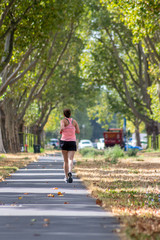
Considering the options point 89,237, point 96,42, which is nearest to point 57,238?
point 89,237

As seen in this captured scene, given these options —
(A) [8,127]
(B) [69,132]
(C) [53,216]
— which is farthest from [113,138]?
(C) [53,216]

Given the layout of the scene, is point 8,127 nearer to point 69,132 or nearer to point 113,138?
point 113,138

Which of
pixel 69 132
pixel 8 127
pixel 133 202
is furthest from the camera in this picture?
pixel 8 127

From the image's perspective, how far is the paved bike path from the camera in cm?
695

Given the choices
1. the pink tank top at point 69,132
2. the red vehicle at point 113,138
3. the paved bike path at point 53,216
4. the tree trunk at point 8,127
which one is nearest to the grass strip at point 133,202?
the paved bike path at point 53,216

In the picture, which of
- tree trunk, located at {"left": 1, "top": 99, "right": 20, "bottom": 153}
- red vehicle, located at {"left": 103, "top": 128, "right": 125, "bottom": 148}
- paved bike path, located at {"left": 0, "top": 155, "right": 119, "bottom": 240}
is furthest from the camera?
red vehicle, located at {"left": 103, "top": 128, "right": 125, "bottom": 148}

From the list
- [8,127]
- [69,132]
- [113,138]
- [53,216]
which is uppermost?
[8,127]

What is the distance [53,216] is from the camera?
8.39 metres

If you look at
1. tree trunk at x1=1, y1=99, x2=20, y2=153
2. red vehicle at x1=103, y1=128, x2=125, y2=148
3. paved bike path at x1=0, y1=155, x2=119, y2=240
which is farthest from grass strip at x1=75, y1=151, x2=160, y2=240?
red vehicle at x1=103, y1=128, x2=125, y2=148

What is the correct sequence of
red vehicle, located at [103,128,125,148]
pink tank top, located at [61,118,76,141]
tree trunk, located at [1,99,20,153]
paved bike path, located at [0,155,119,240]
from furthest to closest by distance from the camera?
1. red vehicle, located at [103,128,125,148]
2. tree trunk, located at [1,99,20,153]
3. pink tank top, located at [61,118,76,141]
4. paved bike path, located at [0,155,119,240]

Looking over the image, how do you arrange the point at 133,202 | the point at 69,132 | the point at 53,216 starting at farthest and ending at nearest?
1. the point at 69,132
2. the point at 133,202
3. the point at 53,216

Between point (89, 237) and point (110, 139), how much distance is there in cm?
5244

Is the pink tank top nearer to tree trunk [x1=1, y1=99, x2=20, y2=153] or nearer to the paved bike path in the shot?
the paved bike path

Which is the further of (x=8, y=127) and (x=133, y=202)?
(x=8, y=127)
